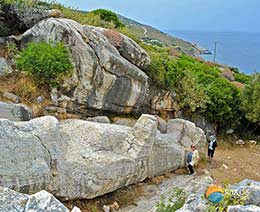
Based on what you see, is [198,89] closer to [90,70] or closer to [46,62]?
[90,70]

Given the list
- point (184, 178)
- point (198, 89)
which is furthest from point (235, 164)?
point (198, 89)

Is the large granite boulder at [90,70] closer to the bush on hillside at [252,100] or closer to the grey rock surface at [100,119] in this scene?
the grey rock surface at [100,119]

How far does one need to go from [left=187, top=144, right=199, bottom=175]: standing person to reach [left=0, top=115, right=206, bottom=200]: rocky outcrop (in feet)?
5.37

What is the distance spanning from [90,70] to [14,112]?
4081 millimetres

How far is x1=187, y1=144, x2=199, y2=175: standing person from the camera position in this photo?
16453mm

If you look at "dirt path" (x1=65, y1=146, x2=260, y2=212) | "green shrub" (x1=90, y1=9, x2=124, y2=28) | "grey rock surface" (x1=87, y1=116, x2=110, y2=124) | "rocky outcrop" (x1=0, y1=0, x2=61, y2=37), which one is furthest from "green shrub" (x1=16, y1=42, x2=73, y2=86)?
"green shrub" (x1=90, y1=9, x2=124, y2=28)

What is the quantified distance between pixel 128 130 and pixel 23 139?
4.31 meters

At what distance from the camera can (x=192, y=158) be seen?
1656 centimetres

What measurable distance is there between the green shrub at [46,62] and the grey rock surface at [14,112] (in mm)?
2220

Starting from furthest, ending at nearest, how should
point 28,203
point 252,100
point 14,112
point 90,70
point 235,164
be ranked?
point 252,100, point 235,164, point 90,70, point 14,112, point 28,203

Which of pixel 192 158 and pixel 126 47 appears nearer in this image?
pixel 192 158

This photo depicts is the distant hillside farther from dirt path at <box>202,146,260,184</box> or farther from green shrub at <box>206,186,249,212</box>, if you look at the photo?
green shrub at <box>206,186,249,212</box>

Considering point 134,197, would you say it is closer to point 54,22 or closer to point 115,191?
point 115,191

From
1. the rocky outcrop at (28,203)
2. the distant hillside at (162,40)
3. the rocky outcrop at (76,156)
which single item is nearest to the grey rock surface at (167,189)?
the rocky outcrop at (76,156)
